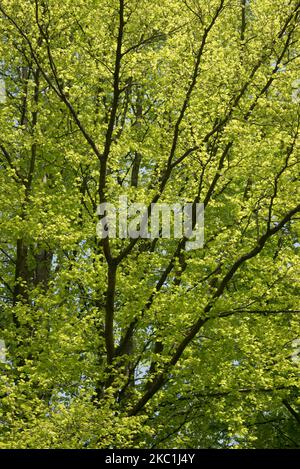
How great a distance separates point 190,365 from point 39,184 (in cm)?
617

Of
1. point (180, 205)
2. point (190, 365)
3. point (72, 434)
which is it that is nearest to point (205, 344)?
point (190, 365)

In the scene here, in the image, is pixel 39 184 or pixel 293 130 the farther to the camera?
pixel 39 184

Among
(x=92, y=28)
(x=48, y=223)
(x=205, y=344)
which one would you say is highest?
(x=92, y=28)

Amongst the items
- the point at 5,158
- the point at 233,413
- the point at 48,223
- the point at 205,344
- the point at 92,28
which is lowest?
the point at 233,413

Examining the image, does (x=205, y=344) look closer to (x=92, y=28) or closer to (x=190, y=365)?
(x=190, y=365)

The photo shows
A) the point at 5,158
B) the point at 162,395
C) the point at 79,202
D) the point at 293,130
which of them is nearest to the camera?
the point at 293,130

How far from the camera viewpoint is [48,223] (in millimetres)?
16391

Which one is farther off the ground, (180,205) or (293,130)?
(293,130)

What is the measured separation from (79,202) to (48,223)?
6.63ft

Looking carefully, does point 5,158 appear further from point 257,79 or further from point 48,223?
point 257,79

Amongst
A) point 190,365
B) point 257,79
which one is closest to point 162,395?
point 190,365

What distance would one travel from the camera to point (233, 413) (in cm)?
1592
